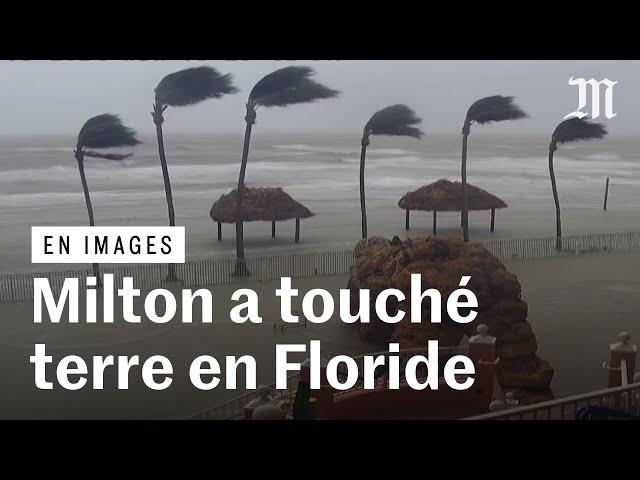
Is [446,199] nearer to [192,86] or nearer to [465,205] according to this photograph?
[465,205]

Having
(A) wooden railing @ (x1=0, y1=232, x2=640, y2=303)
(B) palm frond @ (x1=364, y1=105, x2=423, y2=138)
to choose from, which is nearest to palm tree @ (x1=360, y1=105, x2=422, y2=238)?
(B) palm frond @ (x1=364, y1=105, x2=423, y2=138)

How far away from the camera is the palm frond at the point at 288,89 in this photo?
7449mm

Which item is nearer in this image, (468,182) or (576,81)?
(576,81)

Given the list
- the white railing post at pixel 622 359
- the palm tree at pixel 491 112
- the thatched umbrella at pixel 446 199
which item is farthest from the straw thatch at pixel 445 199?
the white railing post at pixel 622 359

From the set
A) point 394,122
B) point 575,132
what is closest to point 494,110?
point 575,132

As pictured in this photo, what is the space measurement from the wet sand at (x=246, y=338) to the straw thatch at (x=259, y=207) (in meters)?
0.71

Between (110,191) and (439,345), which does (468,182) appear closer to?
(439,345)

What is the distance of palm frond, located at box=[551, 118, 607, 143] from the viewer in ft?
25.1

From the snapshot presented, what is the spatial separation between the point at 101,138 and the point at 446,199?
360 centimetres

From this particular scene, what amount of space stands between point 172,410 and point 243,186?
257 centimetres

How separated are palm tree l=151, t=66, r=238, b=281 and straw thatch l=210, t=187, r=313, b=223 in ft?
3.57

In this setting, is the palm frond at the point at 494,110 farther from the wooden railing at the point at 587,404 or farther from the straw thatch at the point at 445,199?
the wooden railing at the point at 587,404
